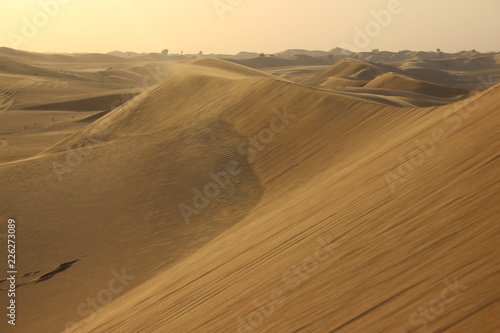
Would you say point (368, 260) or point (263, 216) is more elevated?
point (263, 216)

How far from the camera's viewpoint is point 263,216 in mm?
8570

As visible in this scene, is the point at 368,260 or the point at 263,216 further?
the point at 263,216

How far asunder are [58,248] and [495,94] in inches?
326

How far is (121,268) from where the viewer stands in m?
8.88

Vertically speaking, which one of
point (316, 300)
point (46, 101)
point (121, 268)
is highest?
point (46, 101)

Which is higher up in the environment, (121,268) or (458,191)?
(121,268)

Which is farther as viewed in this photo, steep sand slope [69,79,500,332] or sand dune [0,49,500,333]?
sand dune [0,49,500,333]

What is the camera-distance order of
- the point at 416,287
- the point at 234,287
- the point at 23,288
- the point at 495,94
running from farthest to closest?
1. the point at 23,288
2. the point at 495,94
3. the point at 234,287
4. the point at 416,287

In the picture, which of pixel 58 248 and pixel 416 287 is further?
pixel 58 248

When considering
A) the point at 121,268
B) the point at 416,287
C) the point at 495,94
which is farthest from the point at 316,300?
the point at 121,268

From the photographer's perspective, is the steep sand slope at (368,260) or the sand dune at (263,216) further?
the sand dune at (263,216)

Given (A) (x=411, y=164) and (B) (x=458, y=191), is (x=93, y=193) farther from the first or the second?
(B) (x=458, y=191)

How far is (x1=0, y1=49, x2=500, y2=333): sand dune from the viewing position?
148 inches

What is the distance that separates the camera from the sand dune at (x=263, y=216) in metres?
3.75
